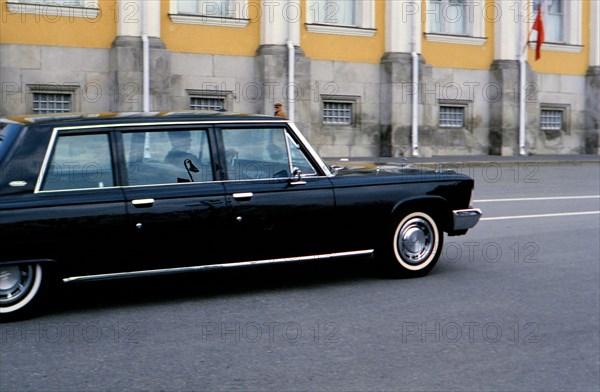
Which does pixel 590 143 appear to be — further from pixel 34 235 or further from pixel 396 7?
pixel 34 235

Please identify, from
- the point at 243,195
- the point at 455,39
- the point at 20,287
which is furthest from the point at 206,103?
the point at 20,287

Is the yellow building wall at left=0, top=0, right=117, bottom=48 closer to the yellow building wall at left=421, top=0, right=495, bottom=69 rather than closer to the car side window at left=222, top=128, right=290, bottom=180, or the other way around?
the yellow building wall at left=421, top=0, right=495, bottom=69

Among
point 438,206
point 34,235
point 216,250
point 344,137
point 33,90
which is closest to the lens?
point 34,235

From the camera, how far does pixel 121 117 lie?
7188mm

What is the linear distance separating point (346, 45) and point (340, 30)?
0.48 m

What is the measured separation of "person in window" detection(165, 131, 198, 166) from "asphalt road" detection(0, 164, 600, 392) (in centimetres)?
112

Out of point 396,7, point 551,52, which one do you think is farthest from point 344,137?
point 551,52

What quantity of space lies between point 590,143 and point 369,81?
9.72 m

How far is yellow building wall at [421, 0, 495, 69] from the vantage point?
1126 inches

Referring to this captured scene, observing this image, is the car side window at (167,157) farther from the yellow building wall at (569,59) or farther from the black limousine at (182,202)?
the yellow building wall at (569,59)

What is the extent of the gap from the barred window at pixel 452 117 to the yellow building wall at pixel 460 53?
1.36 m

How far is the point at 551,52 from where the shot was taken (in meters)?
31.6

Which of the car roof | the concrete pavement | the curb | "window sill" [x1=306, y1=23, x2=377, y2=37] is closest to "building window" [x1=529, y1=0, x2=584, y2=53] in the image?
the concrete pavement

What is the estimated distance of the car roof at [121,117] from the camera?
22.8ft
